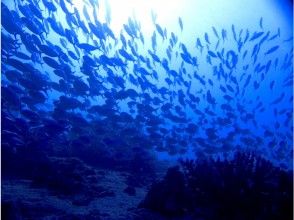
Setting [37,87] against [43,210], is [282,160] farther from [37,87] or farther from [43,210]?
[43,210]

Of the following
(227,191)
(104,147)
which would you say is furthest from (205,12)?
(227,191)

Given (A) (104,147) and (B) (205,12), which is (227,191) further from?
(B) (205,12)

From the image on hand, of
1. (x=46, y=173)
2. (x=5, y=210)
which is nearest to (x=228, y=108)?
(x=46, y=173)

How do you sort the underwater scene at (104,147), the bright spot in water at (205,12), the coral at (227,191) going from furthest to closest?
the bright spot in water at (205,12) < the underwater scene at (104,147) < the coral at (227,191)

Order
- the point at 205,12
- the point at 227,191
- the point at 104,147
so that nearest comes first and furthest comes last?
the point at 227,191
the point at 104,147
the point at 205,12

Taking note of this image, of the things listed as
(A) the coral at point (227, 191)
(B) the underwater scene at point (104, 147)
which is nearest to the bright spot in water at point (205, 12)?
(B) the underwater scene at point (104, 147)

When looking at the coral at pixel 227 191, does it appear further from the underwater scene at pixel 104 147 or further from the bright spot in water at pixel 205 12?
the bright spot in water at pixel 205 12

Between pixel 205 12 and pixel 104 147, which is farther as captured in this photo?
pixel 205 12

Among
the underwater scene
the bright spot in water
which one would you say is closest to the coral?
the underwater scene

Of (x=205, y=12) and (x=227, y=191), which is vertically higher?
(x=205, y=12)

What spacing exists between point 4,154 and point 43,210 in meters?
2.79

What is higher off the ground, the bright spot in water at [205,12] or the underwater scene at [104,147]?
the bright spot in water at [205,12]

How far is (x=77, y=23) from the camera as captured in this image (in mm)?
7926

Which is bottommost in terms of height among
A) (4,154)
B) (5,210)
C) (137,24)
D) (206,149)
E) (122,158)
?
(5,210)
